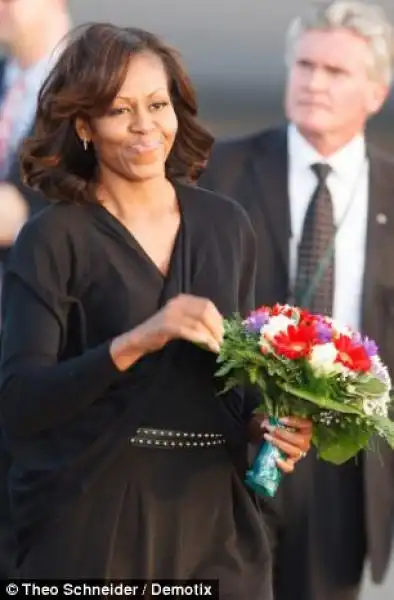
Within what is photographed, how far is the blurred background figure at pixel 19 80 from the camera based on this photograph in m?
4.16

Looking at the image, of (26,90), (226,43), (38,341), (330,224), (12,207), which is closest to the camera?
(38,341)

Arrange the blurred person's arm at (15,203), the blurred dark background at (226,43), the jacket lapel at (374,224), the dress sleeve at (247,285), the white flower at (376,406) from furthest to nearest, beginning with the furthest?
1. the blurred dark background at (226,43)
2. the jacket lapel at (374,224)
3. the blurred person's arm at (15,203)
4. the dress sleeve at (247,285)
5. the white flower at (376,406)

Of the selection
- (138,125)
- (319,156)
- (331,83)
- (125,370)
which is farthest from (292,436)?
(331,83)

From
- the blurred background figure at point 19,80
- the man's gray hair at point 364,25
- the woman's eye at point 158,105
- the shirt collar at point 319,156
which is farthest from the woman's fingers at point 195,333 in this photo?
the man's gray hair at point 364,25

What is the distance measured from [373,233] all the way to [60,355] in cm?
178

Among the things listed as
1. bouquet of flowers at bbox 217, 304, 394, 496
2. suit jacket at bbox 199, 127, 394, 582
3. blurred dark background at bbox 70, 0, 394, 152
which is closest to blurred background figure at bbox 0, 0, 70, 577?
blurred dark background at bbox 70, 0, 394, 152

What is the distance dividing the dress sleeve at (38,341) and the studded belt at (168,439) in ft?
0.40

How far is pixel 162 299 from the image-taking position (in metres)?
2.85

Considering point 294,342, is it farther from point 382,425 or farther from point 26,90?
point 26,90

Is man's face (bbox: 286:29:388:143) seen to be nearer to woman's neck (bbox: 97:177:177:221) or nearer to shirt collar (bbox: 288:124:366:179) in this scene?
shirt collar (bbox: 288:124:366:179)

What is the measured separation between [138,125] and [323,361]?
510 millimetres

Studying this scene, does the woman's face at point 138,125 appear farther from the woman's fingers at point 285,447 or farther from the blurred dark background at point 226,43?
the blurred dark background at point 226,43

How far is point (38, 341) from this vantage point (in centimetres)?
280

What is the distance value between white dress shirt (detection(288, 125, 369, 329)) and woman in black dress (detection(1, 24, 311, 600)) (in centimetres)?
147
